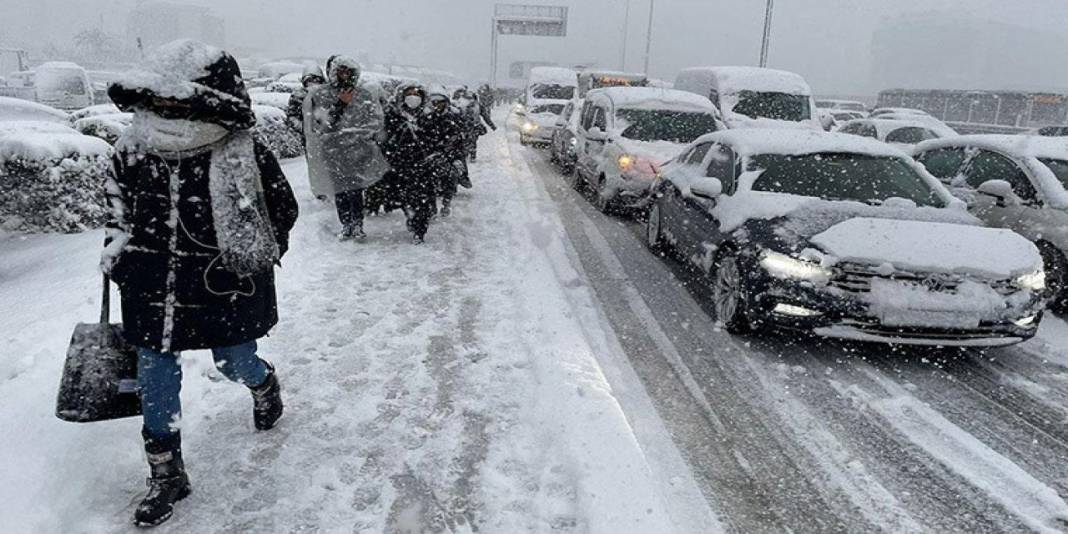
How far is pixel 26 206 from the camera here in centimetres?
720

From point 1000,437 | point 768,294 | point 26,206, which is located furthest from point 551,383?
point 26,206

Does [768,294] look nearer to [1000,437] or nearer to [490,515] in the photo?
[1000,437]

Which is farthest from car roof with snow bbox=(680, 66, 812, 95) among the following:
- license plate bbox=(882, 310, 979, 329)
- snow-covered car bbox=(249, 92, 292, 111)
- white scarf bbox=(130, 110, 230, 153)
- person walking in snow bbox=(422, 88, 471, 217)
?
white scarf bbox=(130, 110, 230, 153)

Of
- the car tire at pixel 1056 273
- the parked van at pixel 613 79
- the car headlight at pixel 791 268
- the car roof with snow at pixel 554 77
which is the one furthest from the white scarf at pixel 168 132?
the parked van at pixel 613 79

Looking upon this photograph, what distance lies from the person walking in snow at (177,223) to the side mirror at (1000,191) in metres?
6.52

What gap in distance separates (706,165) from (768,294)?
260 cm

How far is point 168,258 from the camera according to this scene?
2.56 metres

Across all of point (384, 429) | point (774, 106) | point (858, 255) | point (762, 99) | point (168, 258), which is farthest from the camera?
point (762, 99)

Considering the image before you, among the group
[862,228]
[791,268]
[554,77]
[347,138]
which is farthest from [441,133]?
[554,77]

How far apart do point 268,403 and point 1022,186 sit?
708 centimetres

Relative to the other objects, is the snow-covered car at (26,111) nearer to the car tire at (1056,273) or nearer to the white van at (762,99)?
the white van at (762,99)

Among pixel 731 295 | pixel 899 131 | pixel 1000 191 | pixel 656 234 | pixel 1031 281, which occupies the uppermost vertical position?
pixel 899 131

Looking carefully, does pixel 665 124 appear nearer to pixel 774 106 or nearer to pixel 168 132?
pixel 774 106

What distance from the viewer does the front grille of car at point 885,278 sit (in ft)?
14.9
